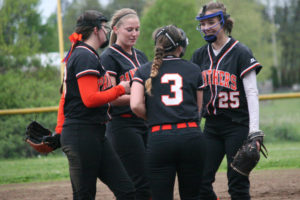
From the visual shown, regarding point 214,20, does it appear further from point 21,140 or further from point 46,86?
point 46,86

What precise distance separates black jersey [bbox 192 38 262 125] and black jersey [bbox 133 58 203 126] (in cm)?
A: 73

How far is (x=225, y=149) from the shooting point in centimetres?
451

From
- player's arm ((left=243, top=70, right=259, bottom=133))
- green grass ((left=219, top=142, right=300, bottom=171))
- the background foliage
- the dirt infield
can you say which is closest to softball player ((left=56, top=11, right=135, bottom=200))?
player's arm ((left=243, top=70, right=259, bottom=133))

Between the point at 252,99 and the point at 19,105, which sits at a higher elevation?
the point at 252,99

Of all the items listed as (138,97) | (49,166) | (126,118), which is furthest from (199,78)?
(49,166)

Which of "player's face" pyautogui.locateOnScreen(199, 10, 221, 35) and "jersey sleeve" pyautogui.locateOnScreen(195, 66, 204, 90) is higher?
"player's face" pyautogui.locateOnScreen(199, 10, 221, 35)

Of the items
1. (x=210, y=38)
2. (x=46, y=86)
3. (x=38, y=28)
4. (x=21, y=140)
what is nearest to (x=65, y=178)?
(x=21, y=140)

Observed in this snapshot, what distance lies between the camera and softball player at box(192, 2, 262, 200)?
4.28 metres

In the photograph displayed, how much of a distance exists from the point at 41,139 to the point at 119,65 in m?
1.10

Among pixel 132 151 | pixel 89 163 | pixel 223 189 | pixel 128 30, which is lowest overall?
pixel 223 189

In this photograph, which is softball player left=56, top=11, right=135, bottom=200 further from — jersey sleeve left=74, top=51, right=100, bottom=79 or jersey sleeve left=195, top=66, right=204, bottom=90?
jersey sleeve left=195, top=66, right=204, bottom=90

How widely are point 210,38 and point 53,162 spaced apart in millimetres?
6423

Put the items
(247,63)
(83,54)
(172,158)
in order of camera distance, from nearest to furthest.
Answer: (172,158) < (83,54) < (247,63)

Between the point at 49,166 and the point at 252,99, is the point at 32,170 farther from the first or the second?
the point at 252,99
